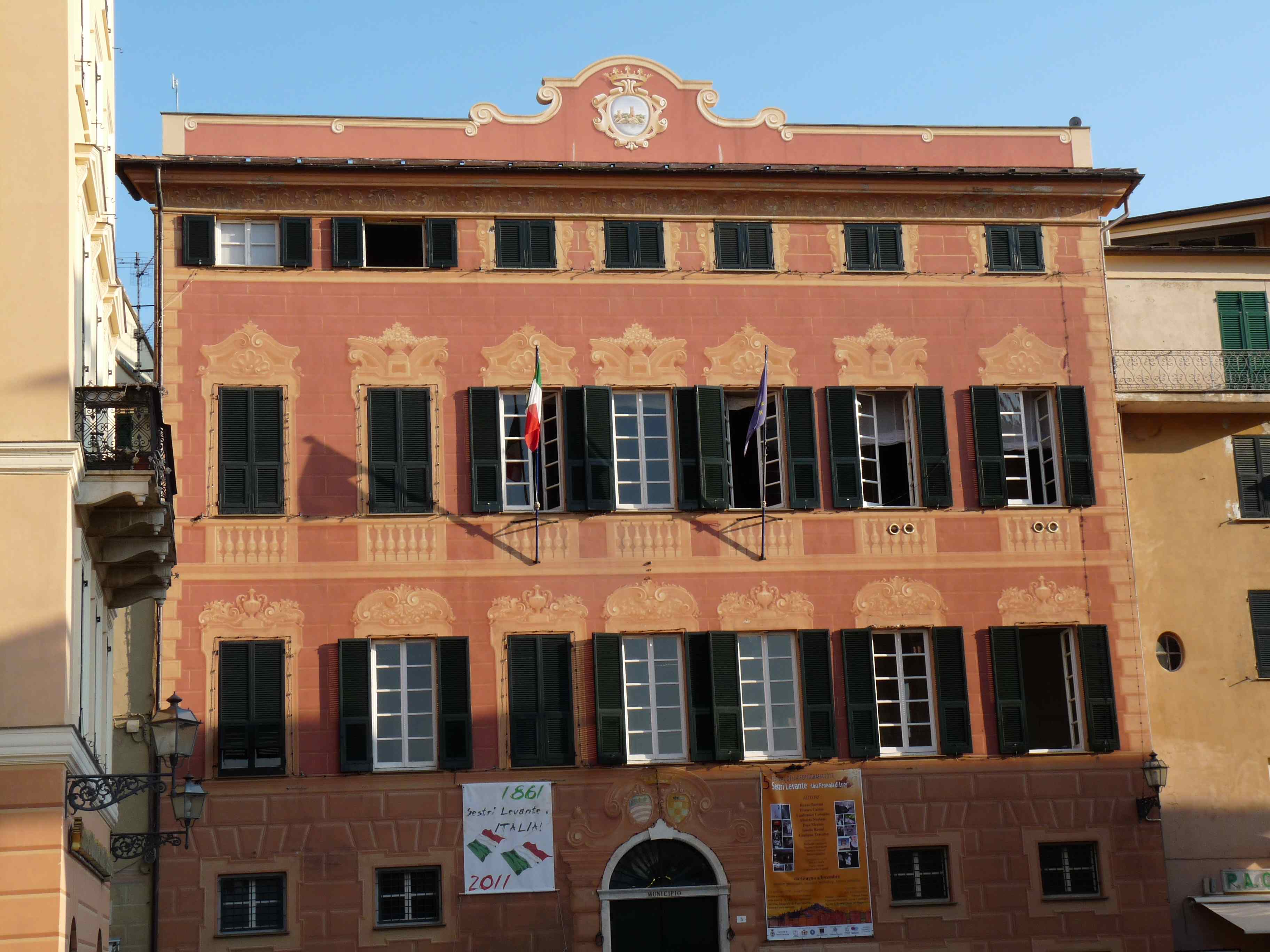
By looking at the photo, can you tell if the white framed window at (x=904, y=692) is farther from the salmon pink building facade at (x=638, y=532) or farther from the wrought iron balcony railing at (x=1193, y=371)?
the wrought iron balcony railing at (x=1193, y=371)

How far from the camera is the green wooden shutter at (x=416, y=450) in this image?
2277cm

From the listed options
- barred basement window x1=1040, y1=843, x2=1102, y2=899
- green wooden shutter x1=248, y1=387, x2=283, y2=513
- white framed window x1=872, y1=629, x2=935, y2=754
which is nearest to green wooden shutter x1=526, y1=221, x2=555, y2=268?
green wooden shutter x1=248, y1=387, x2=283, y2=513

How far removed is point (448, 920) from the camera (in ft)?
70.8

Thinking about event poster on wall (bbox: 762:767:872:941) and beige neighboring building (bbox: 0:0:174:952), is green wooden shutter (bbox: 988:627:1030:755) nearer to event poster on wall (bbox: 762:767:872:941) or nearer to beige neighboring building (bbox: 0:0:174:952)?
event poster on wall (bbox: 762:767:872:941)

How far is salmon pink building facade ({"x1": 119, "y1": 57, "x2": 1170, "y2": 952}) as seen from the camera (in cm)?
2197

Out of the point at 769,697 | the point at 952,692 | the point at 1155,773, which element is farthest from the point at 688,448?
the point at 1155,773

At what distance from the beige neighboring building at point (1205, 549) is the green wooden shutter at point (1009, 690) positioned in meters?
2.26

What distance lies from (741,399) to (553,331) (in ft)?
8.94

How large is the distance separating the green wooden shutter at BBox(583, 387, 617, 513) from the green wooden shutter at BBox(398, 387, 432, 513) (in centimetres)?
205

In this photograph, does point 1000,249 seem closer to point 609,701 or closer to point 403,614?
point 609,701

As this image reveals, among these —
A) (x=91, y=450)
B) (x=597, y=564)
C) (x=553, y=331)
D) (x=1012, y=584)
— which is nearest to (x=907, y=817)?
(x=1012, y=584)

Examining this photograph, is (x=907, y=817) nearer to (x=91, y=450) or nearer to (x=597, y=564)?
(x=597, y=564)

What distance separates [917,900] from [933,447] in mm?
5968

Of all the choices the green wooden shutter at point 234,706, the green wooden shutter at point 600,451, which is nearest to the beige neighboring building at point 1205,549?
the green wooden shutter at point 600,451
